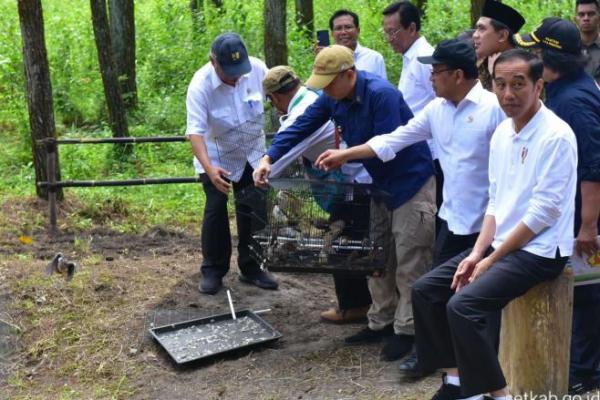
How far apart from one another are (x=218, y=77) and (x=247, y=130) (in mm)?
479

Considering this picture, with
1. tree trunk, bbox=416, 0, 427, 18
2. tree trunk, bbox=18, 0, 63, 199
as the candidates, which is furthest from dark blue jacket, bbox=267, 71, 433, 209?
tree trunk, bbox=416, 0, 427, 18

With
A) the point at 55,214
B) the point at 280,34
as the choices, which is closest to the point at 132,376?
the point at 55,214

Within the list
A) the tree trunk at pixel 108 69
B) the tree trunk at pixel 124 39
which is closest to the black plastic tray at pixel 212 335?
the tree trunk at pixel 108 69

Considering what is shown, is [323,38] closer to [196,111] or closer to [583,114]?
[196,111]

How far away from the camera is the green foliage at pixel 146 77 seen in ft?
33.0

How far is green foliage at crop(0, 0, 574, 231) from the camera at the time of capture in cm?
1006

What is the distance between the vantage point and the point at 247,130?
6398 mm

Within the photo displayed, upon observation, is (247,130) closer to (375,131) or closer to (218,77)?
(218,77)

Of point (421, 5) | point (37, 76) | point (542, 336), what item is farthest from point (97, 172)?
point (542, 336)

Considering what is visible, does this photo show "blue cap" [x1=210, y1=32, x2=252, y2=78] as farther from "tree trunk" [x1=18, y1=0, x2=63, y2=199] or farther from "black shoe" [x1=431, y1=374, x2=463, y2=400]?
"tree trunk" [x1=18, y1=0, x2=63, y2=199]

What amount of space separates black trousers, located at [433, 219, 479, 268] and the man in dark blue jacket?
572 mm

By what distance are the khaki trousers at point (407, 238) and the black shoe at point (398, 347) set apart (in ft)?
0.18

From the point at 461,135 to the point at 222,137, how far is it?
8.50 feet

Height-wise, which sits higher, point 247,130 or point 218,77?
point 218,77
